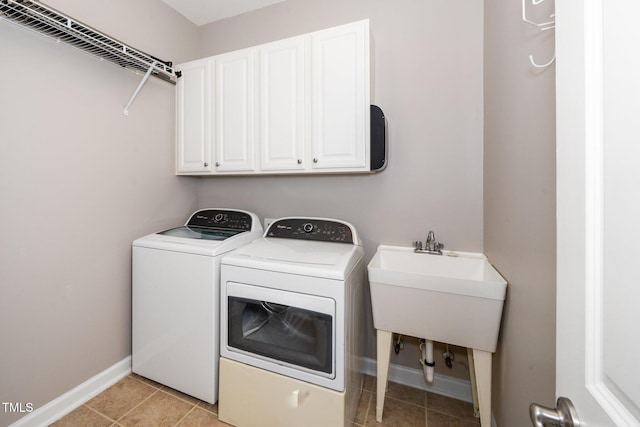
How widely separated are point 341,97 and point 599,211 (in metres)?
1.41

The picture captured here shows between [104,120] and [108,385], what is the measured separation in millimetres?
1744

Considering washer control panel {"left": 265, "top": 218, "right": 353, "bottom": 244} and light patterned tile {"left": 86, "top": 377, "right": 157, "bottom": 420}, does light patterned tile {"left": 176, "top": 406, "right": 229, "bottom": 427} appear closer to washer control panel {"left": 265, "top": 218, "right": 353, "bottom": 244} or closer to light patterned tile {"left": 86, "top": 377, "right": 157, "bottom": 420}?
light patterned tile {"left": 86, "top": 377, "right": 157, "bottom": 420}

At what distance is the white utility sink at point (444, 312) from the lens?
1.21m

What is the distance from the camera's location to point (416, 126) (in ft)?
5.70

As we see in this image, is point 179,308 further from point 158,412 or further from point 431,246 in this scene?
point 431,246

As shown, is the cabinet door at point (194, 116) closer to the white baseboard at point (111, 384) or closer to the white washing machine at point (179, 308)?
the white washing machine at point (179, 308)

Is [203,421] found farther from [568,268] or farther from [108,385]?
[568,268]

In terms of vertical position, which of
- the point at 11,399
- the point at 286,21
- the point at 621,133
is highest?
the point at 286,21

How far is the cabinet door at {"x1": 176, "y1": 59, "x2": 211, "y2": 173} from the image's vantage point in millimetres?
1964

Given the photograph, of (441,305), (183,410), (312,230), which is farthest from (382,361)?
(183,410)

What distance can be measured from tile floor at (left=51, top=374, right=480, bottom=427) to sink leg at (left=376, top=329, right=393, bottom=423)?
0.33ft

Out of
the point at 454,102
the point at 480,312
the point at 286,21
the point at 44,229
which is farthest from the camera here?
the point at 286,21

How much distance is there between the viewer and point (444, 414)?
1.54 metres

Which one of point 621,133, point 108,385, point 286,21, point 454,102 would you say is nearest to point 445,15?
point 454,102
